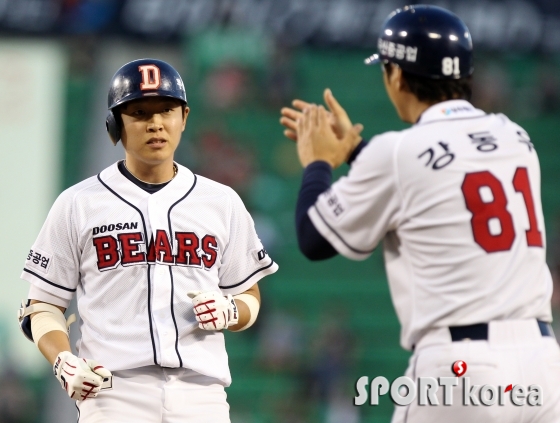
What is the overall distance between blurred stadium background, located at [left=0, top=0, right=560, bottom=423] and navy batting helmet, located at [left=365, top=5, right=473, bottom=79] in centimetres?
963

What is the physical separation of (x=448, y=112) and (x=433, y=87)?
0.11m

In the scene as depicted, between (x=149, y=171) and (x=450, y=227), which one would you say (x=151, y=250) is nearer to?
(x=149, y=171)

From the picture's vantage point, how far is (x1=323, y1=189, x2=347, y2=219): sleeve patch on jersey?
10.3ft

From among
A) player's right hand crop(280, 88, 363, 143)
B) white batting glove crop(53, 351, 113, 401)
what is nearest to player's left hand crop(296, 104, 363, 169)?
player's right hand crop(280, 88, 363, 143)

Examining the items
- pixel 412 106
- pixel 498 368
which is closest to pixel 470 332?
pixel 498 368

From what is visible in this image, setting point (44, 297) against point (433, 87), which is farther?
point (44, 297)

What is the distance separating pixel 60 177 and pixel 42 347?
35.4ft

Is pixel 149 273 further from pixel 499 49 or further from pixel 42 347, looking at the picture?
pixel 499 49

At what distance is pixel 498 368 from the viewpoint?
288 cm

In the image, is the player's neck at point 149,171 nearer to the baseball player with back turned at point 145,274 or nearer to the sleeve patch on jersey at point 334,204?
the baseball player with back turned at point 145,274

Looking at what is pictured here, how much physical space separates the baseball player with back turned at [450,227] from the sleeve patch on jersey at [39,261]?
3.27 feet

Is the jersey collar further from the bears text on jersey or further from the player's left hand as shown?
the bears text on jersey

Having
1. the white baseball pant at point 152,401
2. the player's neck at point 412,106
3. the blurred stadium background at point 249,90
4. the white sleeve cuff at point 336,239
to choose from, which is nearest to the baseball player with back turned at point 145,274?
the white baseball pant at point 152,401

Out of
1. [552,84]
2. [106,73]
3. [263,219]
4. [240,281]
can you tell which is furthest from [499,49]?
[240,281]
